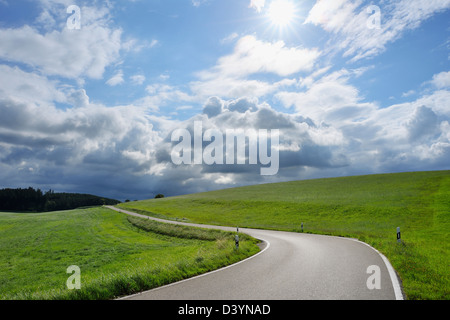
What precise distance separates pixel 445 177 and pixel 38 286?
231 ft

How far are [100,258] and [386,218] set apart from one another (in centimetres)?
3171

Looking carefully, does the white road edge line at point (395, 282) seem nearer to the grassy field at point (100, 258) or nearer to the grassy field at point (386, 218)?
the grassy field at point (386, 218)

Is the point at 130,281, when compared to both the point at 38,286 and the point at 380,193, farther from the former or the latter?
the point at 380,193

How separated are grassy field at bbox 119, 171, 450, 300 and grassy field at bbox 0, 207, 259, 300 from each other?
24.3 ft

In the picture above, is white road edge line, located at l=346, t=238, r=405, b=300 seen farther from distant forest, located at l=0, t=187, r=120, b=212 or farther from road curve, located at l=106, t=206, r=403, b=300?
distant forest, located at l=0, t=187, r=120, b=212

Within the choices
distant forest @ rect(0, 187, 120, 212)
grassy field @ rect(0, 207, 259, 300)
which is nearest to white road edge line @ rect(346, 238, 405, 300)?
grassy field @ rect(0, 207, 259, 300)

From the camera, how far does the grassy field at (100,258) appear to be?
30.7ft

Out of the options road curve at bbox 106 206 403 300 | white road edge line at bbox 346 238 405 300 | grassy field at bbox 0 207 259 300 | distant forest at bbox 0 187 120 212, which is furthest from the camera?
distant forest at bbox 0 187 120 212

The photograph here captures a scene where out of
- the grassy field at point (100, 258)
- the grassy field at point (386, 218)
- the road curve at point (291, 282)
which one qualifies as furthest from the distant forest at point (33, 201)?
the road curve at point (291, 282)

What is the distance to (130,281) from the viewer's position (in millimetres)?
9266

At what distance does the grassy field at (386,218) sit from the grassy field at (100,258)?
7.40 m

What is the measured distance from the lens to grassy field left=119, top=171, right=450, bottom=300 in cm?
1107

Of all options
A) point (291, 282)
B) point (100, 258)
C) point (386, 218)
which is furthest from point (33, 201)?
point (291, 282)

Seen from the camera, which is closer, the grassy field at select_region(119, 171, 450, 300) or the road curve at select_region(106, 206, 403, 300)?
the road curve at select_region(106, 206, 403, 300)
